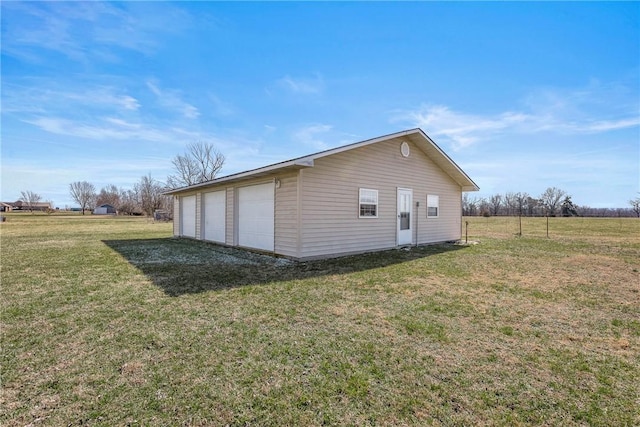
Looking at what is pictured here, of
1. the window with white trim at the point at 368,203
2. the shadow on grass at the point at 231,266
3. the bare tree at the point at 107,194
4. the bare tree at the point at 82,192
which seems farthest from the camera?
the bare tree at the point at 107,194

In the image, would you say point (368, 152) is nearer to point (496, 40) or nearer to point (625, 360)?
point (496, 40)

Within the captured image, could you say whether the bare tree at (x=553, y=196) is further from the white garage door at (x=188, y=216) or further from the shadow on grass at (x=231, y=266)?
the white garage door at (x=188, y=216)

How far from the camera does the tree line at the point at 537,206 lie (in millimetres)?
52094

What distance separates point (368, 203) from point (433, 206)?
12.8ft

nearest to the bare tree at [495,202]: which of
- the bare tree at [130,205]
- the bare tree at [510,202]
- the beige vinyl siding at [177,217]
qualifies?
the bare tree at [510,202]

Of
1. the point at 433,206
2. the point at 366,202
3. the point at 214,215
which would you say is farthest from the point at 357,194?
the point at 214,215

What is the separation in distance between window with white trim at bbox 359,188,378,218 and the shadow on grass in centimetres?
127

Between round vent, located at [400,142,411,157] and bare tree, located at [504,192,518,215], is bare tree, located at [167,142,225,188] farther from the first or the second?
bare tree, located at [504,192,518,215]

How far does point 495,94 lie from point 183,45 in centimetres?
1136

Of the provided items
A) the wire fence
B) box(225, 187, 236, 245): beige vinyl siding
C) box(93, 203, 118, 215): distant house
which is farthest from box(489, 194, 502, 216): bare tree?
box(93, 203, 118, 215): distant house

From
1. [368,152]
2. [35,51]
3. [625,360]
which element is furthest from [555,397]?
[35,51]

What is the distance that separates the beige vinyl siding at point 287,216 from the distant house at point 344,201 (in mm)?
27

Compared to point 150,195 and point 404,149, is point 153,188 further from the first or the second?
point 404,149

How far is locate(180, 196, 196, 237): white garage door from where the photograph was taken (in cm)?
1467
